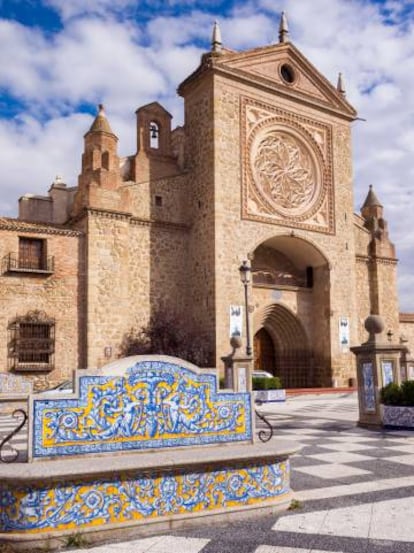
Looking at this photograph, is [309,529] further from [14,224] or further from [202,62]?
[202,62]

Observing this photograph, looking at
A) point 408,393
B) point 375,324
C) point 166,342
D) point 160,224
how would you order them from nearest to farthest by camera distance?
point 408,393 → point 375,324 → point 166,342 → point 160,224

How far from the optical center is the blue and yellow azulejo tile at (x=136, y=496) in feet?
12.9

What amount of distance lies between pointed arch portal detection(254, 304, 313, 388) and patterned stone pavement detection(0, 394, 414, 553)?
18343mm

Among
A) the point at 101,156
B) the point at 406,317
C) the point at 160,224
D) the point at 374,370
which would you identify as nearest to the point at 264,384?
the point at 160,224

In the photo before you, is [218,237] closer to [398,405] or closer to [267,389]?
[267,389]

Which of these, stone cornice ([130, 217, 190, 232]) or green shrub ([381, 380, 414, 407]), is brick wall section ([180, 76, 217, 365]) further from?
green shrub ([381, 380, 414, 407])

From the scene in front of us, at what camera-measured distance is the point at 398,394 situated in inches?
421

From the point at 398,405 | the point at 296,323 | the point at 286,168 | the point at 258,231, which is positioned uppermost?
the point at 286,168

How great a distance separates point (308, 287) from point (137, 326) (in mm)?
Answer: 9123

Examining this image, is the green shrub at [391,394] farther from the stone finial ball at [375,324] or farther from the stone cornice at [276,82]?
the stone cornice at [276,82]

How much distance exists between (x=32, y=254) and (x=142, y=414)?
17.1 metres

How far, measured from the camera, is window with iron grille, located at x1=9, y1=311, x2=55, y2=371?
1969cm

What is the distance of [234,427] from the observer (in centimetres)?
527

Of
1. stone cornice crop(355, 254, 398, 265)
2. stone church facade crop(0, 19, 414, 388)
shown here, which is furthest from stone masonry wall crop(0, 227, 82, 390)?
stone cornice crop(355, 254, 398, 265)
